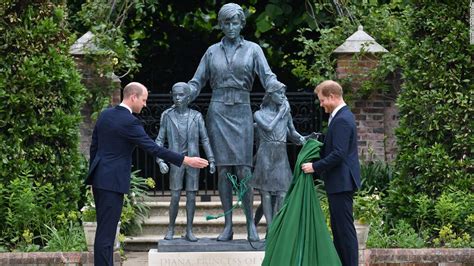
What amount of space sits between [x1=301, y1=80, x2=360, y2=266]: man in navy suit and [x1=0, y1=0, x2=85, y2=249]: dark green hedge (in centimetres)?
337

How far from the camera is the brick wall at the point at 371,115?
43.2 ft

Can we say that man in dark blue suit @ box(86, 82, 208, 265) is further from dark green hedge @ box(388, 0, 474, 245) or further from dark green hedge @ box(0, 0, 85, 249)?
dark green hedge @ box(388, 0, 474, 245)

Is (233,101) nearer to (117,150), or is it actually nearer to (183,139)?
(183,139)

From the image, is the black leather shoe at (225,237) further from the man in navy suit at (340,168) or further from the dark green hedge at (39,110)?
the dark green hedge at (39,110)

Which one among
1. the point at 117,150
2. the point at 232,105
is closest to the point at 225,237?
the point at 232,105

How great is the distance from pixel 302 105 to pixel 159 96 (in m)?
1.68

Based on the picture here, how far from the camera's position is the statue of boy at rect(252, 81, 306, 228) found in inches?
363

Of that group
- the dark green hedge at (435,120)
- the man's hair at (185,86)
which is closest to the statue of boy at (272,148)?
the man's hair at (185,86)

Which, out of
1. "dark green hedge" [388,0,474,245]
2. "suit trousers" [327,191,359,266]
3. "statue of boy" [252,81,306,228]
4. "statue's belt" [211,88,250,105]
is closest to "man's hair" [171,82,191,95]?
"statue's belt" [211,88,250,105]

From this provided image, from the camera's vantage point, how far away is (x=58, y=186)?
1097 centimetres

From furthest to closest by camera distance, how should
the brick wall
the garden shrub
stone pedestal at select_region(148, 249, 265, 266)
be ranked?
the brick wall, the garden shrub, stone pedestal at select_region(148, 249, 265, 266)

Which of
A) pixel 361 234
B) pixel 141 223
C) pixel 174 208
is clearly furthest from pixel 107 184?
pixel 141 223

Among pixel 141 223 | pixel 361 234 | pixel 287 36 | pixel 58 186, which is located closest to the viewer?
pixel 361 234

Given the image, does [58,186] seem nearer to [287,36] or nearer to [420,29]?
[420,29]
